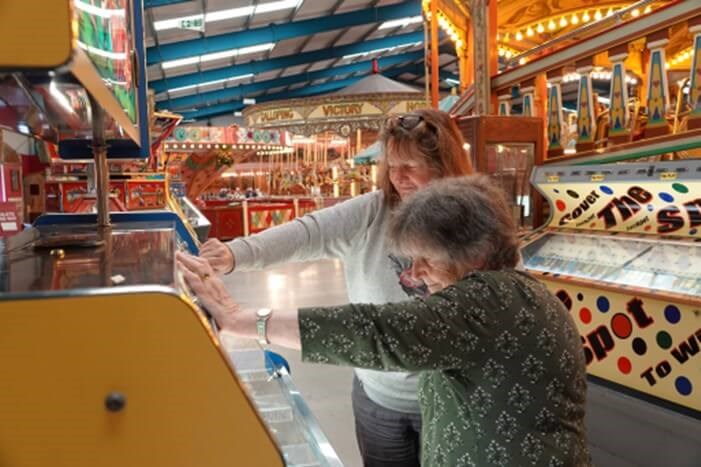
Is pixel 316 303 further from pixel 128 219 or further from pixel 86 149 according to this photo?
pixel 128 219

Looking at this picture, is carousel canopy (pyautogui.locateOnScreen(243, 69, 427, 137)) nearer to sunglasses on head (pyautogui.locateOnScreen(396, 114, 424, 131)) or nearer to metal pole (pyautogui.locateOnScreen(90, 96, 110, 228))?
sunglasses on head (pyautogui.locateOnScreen(396, 114, 424, 131))

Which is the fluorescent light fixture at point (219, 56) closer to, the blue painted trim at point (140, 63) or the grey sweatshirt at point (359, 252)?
the blue painted trim at point (140, 63)

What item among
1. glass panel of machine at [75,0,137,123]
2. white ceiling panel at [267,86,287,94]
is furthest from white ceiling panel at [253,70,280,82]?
glass panel of machine at [75,0,137,123]

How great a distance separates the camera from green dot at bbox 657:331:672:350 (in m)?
2.55

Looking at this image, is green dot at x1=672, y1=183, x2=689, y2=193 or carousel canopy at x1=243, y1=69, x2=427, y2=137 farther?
carousel canopy at x1=243, y1=69, x2=427, y2=137

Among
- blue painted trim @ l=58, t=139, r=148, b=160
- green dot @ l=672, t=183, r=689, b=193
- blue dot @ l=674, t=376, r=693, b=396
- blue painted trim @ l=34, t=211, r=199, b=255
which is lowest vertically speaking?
blue dot @ l=674, t=376, r=693, b=396

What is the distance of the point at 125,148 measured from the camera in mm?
1992

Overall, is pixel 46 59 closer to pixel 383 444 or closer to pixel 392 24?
pixel 383 444

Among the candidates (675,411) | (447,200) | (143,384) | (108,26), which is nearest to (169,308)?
(143,384)

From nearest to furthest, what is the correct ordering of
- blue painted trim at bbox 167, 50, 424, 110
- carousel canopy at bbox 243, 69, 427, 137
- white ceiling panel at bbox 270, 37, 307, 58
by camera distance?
carousel canopy at bbox 243, 69, 427, 137
white ceiling panel at bbox 270, 37, 307, 58
blue painted trim at bbox 167, 50, 424, 110

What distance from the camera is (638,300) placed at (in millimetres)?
2670

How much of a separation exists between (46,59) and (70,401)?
1.08 ft

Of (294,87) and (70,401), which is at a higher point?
(294,87)

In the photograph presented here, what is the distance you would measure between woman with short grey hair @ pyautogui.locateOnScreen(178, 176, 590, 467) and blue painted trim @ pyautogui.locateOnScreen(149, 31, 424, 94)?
51.6 feet
